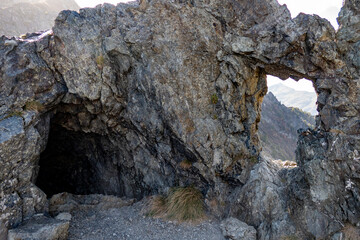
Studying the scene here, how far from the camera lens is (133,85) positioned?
1003cm

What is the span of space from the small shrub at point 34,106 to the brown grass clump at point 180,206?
17.7 ft

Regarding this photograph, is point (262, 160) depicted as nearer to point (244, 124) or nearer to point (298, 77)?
point (244, 124)

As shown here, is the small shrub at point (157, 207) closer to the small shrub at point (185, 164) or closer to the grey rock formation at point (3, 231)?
the small shrub at point (185, 164)

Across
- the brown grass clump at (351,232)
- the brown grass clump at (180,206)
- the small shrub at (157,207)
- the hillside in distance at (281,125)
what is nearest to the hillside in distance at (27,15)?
the hillside in distance at (281,125)

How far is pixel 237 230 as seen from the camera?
27.0 ft

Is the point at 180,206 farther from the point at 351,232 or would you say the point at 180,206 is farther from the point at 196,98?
the point at 351,232

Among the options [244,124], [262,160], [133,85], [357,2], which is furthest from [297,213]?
[133,85]

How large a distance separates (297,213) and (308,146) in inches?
83.6

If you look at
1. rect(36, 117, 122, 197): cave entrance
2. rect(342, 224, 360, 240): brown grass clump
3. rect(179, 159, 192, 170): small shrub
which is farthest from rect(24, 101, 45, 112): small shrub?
rect(342, 224, 360, 240): brown grass clump

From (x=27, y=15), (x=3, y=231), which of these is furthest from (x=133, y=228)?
(x=27, y=15)

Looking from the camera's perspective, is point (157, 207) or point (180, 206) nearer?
point (180, 206)

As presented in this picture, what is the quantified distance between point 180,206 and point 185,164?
1.58 m

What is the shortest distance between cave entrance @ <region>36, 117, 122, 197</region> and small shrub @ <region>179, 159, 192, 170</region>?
4.11 m

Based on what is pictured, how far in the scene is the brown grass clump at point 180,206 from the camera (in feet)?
29.9
